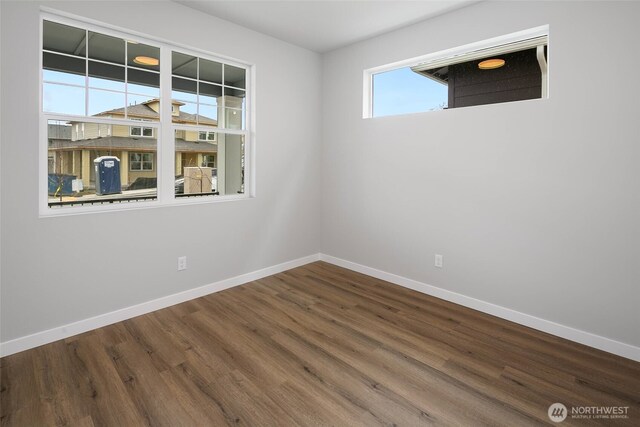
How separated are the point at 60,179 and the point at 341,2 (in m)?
2.81

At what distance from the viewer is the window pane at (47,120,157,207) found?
2660 millimetres

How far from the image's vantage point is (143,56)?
120 inches

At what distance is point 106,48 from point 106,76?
0.78 ft

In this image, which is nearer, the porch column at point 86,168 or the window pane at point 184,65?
the porch column at point 86,168

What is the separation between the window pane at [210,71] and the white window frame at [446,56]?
5.50 ft

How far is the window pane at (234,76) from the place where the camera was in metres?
3.68

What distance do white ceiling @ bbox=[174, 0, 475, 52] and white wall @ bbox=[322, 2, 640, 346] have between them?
0.19 metres

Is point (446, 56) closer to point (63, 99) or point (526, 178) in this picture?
point (526, 178)

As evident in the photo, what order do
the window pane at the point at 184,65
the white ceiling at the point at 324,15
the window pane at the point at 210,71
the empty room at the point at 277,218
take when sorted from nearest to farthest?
Answer: the empty room at the point at 277,218 → the white ceiling at the point at 324,15 → the window pane at the point at 184,65 → the window pane at the point at 210,71

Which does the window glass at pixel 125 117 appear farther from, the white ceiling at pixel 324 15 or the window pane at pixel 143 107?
the white ceiling at pixel 324 15

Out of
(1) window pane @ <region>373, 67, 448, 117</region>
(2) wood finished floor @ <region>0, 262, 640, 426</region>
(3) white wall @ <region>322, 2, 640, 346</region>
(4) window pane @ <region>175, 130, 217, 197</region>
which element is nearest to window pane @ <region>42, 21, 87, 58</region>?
(4) window pane @ <region>175, 130, 217, 197</region>

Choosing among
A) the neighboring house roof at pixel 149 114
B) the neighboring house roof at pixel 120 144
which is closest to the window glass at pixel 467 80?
the neighboring house roof at pixel 149 114

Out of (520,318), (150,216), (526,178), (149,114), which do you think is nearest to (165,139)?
(149,114)

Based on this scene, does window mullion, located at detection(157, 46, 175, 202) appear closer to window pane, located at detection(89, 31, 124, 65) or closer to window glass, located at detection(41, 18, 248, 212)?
window glass, located at detection(41, 18, 248, 212)
